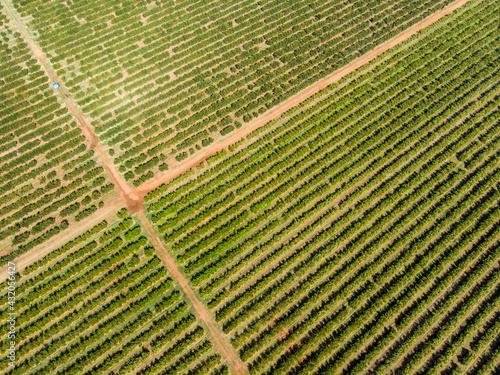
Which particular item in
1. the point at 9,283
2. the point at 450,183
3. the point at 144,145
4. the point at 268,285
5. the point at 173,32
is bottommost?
the point at 450,183

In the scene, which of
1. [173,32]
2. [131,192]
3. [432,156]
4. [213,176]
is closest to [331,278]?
[213,176]

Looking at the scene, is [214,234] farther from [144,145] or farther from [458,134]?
[458,134]

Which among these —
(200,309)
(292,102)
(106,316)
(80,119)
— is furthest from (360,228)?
(80,119)

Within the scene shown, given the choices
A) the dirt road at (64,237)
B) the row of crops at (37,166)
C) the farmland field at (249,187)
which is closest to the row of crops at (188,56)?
the farmland field at (249,187)

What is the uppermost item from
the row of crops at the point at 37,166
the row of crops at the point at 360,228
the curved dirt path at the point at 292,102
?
the row of crops at the point at 37,166

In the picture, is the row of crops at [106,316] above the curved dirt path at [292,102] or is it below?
below

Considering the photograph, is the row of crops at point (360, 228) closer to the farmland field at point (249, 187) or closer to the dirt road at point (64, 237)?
the farmland field at point (249, 187)

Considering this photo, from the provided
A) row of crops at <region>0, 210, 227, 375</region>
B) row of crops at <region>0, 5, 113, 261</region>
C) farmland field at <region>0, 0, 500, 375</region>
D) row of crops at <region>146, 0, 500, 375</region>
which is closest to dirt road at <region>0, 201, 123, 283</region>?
farmland field at <region>0, 0, 500, 375</region>
